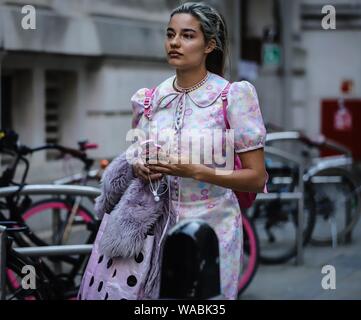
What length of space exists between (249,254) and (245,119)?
325 cm

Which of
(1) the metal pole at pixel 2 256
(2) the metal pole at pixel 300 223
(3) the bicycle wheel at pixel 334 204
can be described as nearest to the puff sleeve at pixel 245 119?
(1) the metal pole at pixel 2 256

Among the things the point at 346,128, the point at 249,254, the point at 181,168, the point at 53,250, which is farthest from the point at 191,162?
the point at 346,128

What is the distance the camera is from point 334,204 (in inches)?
332

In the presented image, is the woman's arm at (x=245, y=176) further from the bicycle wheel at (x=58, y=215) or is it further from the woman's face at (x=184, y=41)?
the bicycle wheel at (x=58, y=215)

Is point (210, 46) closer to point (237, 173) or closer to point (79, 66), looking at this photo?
point (237, 173)

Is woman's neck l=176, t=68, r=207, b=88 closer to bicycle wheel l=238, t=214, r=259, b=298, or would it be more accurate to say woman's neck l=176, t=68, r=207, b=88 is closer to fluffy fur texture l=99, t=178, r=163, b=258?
fluffy fur texture l=99, t=178, r=163, b=258

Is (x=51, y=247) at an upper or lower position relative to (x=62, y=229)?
upper

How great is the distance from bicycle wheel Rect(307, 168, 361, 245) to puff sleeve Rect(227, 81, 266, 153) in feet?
16.4

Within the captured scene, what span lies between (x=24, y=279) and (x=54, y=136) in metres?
5.47

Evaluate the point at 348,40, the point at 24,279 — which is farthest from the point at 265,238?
the point at 348,40

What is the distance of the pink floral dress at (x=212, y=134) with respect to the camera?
3.35 metres

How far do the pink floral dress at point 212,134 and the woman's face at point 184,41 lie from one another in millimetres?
121

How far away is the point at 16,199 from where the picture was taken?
509 centimetres

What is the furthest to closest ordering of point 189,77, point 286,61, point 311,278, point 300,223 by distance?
point 286,61 < point 300,223 < point 311,278 < point 189,77
